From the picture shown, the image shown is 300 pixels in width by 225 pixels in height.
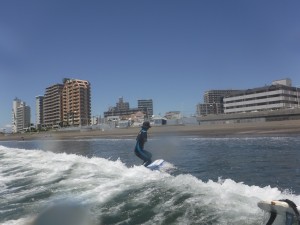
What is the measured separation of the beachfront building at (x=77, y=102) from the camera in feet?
607

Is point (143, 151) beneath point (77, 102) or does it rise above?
beneath

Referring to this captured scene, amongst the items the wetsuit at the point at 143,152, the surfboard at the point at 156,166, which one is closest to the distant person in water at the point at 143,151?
the wetsuit at the point at 143,152

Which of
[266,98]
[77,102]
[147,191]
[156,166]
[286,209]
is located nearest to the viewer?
[286,209]

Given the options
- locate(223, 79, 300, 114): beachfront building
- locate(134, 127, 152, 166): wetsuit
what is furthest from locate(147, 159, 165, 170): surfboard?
locate(223, 79, 300, 114): beachfront building

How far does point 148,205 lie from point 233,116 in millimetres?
97789

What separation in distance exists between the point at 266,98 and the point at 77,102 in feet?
319

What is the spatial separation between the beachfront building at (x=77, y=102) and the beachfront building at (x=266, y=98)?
3035 inches

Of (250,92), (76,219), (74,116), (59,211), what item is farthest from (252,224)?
(74,116)

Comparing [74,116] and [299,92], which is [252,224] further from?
[74,116]

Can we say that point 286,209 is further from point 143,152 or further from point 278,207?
point 143,152

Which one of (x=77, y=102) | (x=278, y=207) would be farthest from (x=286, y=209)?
(x=77, y=102)

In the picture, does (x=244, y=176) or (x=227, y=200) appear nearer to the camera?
(x=227, y=200)

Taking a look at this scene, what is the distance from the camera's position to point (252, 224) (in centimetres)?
733

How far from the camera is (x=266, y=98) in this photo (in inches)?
5354
